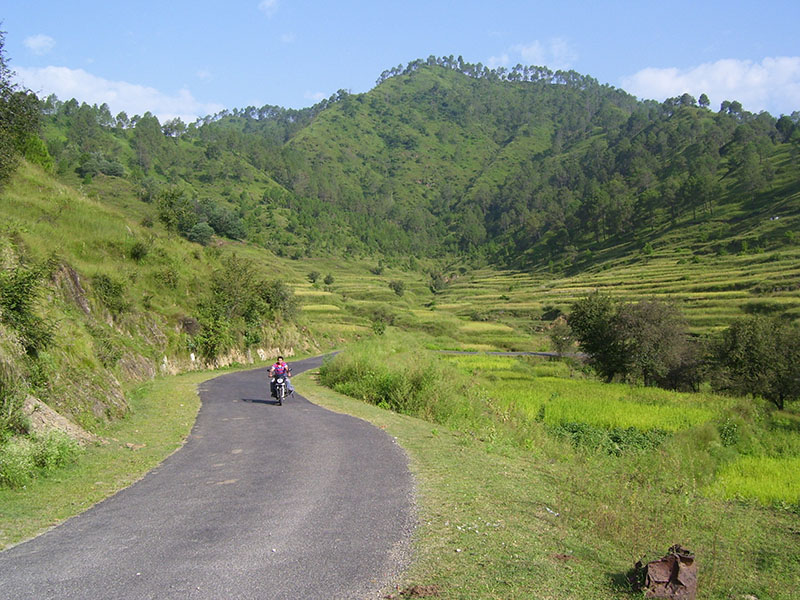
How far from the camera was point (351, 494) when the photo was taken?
27.4 ft

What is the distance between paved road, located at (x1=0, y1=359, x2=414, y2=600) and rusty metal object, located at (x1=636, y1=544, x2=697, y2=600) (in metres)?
2.54

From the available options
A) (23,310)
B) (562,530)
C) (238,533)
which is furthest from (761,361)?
(23,310)

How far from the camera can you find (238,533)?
6.59m

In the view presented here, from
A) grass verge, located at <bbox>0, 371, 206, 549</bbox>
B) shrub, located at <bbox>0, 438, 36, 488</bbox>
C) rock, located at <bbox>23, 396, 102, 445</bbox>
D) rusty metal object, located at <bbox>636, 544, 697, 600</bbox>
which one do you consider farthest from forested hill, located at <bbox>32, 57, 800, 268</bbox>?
rusty metal object, located at <bbox>636, 544, 697, 600</bbox>

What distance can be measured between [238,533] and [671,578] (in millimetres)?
4896

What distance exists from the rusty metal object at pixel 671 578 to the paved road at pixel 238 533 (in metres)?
2.54

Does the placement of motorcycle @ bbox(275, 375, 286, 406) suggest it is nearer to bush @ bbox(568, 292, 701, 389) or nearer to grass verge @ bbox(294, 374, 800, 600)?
grass verge @ bbox(294, 374, 800, 600)

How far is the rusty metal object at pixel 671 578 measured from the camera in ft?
17.6

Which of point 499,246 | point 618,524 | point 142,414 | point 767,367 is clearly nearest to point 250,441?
point 142,414

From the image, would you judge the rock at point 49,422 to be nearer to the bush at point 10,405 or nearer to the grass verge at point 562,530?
the bush at point 10,405

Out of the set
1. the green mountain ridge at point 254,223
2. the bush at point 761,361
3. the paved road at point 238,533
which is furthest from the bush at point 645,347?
the paved road at point 238,533

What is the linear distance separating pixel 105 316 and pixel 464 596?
24.2 m

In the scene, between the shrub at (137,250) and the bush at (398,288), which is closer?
the shrub at (137,250)

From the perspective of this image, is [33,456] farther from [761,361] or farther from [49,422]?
[761,361]
